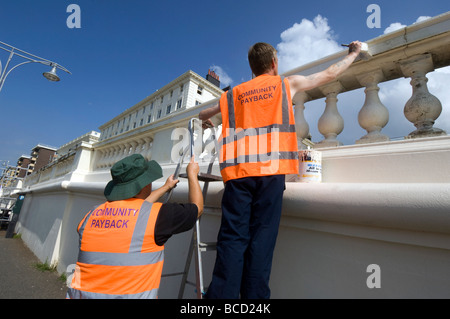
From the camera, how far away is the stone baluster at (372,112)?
1.51 m

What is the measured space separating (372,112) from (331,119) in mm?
273

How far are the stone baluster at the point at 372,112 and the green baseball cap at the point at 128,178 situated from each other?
1.48 meters

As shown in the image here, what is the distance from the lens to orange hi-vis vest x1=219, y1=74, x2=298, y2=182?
122 centimetres

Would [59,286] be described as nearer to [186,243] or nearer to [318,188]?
[186,243]

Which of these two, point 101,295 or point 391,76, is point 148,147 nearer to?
point 101,295

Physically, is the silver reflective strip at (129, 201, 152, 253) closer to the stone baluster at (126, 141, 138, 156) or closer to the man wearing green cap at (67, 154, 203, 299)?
the man wearing green cap at (67, 154, 203, 299)

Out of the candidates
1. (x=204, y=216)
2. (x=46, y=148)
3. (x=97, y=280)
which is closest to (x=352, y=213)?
(x=204, y=216)

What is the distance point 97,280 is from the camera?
126 cm

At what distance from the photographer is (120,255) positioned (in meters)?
1.28

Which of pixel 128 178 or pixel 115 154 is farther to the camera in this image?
pixel 115 154

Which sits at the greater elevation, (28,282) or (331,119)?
(331,119)

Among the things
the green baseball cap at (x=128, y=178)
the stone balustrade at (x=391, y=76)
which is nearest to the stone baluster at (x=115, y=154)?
the green baseball cap at (x=128, y=178)

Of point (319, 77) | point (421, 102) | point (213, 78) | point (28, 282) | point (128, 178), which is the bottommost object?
point (28, 282)
